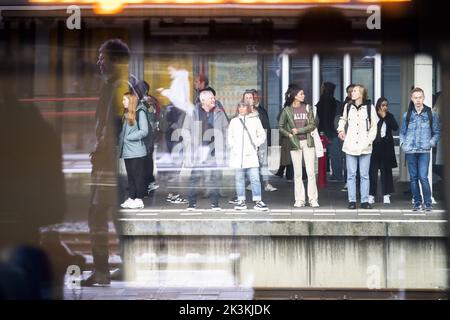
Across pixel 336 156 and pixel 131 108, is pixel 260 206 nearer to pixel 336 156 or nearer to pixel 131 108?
pixel 336 156

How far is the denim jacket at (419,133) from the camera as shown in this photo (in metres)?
4.20

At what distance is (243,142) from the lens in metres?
4.35

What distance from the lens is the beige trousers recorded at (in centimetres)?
435

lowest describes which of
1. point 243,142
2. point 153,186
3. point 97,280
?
point 97,280

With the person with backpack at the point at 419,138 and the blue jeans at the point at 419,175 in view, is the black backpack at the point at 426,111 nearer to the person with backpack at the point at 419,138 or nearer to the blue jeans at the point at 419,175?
the person with backpack at the point at 419,138

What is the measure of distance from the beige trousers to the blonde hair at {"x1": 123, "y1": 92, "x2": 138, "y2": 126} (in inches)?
33.3

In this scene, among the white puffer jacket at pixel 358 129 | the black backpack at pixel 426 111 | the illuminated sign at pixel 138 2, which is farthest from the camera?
the white puffer jacket at pixel 358 129

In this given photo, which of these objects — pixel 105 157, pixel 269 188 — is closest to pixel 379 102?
pixel 269 188

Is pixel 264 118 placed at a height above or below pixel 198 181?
above

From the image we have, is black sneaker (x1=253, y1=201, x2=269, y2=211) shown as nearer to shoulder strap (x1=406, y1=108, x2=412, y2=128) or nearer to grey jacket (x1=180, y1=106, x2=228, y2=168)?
grey jacket (x1=180, y1=106, x2=228, y2=168)

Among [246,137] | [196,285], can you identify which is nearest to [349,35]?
[246,137]

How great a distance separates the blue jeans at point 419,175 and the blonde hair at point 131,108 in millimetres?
1444

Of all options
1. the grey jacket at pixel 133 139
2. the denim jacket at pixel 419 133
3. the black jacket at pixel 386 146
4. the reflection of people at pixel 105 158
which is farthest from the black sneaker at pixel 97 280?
the denim jacket at pixel 419 133

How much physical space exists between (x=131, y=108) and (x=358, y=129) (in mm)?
1215
